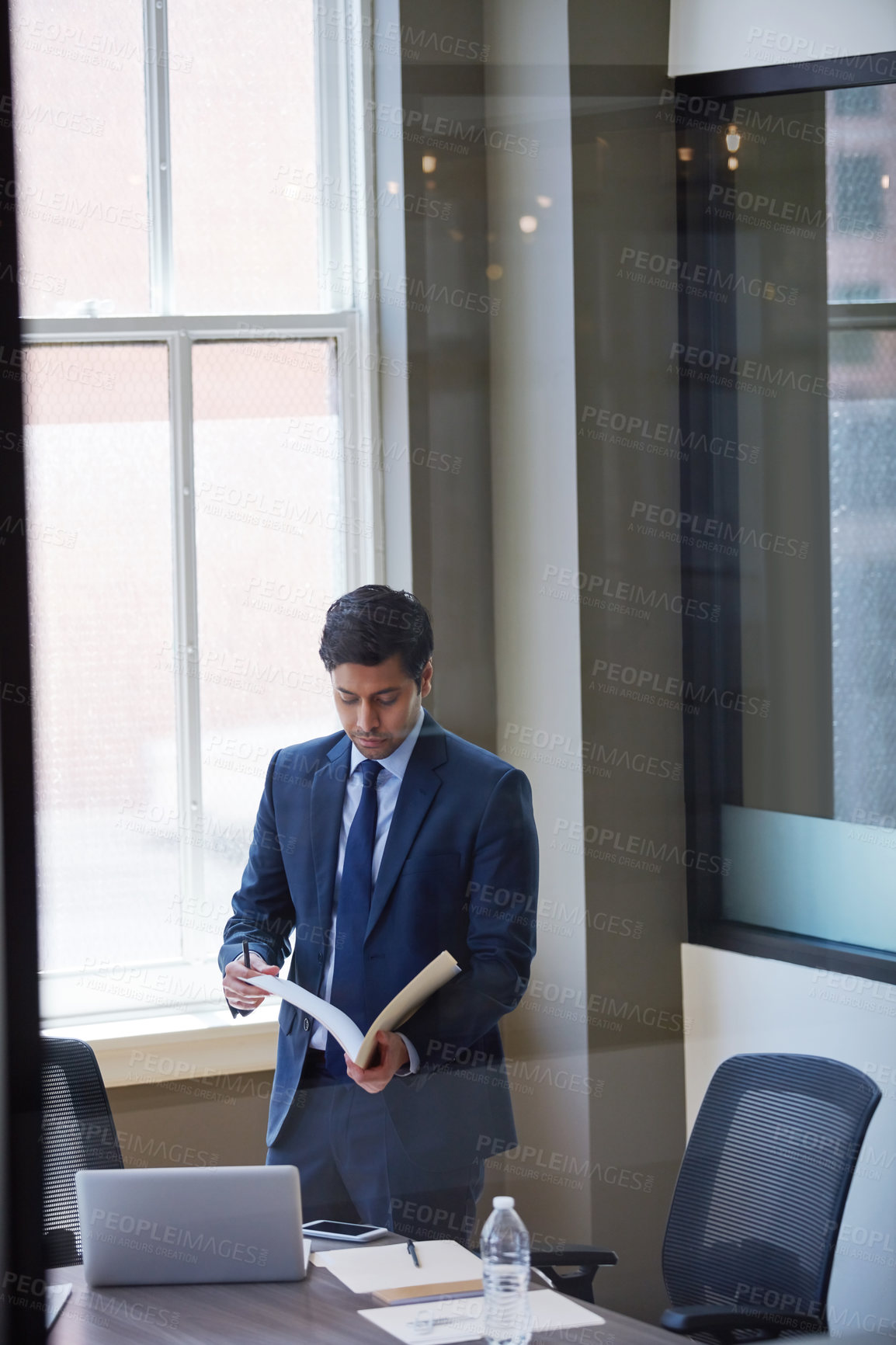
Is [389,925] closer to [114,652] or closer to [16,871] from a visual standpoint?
[114,652]

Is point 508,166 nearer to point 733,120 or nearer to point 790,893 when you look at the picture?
point 733,120

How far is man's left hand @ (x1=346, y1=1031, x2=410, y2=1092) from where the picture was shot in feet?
7.00

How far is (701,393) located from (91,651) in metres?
1.35

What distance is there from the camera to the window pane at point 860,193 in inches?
99.0

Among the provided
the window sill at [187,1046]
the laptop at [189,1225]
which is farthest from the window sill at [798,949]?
the laptop at [189,1225]

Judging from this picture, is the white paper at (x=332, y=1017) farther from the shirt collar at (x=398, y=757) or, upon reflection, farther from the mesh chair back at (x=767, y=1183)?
the mesh chair back at (x=767, y=1183)

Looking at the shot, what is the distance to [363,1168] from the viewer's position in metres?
2.38

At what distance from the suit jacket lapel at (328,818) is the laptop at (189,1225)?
0.58 meters

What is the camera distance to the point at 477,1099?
2.50 meters

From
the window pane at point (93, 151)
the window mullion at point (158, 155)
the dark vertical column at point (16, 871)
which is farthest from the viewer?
the window mullion at point (158, 155)

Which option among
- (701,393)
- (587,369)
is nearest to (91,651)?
(587,369)

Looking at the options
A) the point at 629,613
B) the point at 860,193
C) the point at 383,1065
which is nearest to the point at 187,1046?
the point at 383,1065

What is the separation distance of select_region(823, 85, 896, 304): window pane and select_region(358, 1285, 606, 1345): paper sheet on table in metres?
2.00

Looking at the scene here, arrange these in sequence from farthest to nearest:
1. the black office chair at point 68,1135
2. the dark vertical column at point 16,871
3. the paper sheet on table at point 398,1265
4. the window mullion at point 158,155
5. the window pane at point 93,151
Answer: the window mullion at point 158,155 → the window pane at point 93,151 → the paper sheet on table at point 398,1265 → the black office chair at point 68,1135 → the dark vertical column at point 16,871
